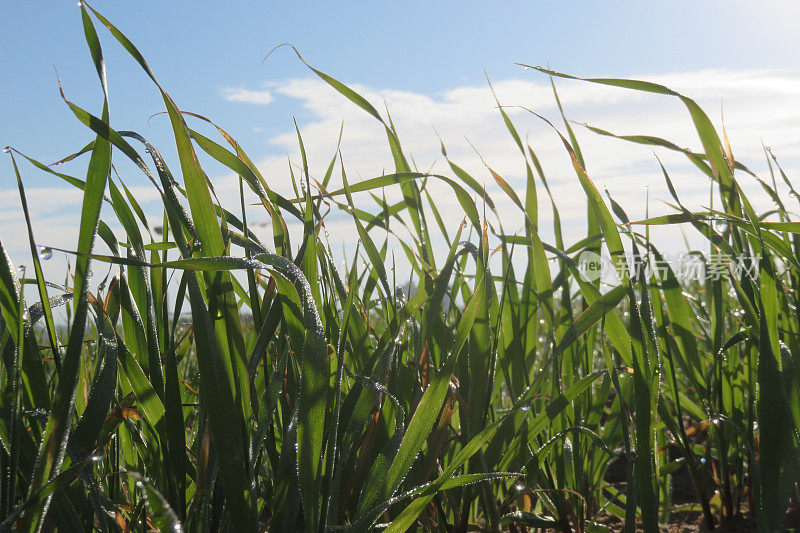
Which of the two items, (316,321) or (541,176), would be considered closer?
(316,321)

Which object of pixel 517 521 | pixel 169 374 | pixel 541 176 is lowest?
pixel 517 521

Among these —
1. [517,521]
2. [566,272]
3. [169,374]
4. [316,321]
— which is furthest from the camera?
[566,272]

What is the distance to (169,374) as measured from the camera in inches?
29.6

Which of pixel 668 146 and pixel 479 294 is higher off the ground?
pixel 668 146

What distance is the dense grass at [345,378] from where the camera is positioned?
2.20ft

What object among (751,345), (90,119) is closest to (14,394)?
(90,119)

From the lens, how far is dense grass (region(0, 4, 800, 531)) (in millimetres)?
671

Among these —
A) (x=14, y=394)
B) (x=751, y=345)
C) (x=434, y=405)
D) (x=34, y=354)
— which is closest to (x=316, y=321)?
(x=434, y=405)

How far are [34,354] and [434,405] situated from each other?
0.53m

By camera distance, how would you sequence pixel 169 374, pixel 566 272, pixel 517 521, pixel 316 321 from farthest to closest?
pixel 566 272, pixel 517 521, pixel 169 374, pixel 316 321

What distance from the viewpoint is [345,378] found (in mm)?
962

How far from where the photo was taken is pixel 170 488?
79cm

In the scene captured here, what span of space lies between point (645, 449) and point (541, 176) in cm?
52

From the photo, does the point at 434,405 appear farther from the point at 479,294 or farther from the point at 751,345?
the point at 751,345
